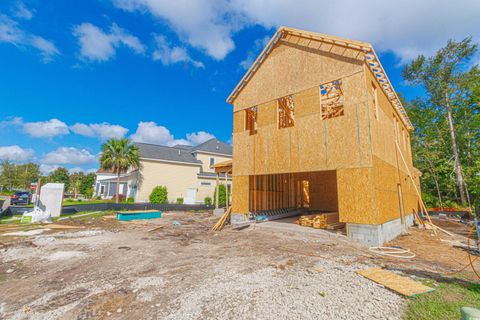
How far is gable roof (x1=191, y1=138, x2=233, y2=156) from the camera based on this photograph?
30.6 metres

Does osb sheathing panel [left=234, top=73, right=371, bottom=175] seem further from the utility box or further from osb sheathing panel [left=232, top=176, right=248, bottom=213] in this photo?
the utility box

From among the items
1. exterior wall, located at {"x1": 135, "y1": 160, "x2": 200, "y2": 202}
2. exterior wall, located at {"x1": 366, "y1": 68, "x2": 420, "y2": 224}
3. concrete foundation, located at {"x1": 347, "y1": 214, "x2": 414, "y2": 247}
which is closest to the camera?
concrete foundation, located at {"x1": 347, "y1": 214, "x2": 414, "y2": 247}

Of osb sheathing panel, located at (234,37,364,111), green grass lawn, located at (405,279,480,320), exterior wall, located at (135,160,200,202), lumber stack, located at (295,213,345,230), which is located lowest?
green grass lawn, located at (405,279,480,320)

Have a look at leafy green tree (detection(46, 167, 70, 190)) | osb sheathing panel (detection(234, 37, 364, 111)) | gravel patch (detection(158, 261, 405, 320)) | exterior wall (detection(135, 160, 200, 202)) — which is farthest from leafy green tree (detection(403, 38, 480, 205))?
leafy green tree (detection(46, 167, 70, 190))

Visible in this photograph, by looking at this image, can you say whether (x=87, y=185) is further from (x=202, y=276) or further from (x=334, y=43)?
(x=334, y=43)

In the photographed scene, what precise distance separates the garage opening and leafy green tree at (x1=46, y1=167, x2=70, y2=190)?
165 ft

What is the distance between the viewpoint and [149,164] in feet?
82.3

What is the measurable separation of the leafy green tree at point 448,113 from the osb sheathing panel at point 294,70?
2230 cm

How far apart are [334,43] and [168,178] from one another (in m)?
22.3

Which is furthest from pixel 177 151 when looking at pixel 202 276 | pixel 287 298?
pixel 287 298

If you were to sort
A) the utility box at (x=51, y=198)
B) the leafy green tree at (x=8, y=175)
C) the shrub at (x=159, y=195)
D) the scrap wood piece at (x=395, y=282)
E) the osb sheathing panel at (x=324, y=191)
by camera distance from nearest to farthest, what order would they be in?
the scrap wood piece at (x=395, y=282)
the utility box at (x=51, y=198)
the osb sheathing panel at (x=324, y=191)
the shrub at (x=159, y=195)
the leafy green tree at (x=8, y=175)

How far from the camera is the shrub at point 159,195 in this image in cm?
2364

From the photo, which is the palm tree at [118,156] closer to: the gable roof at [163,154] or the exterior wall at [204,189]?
the gable roof at [163,154]

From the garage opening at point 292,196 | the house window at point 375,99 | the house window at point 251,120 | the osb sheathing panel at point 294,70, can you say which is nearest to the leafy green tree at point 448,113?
the garage opening at point 292,196
